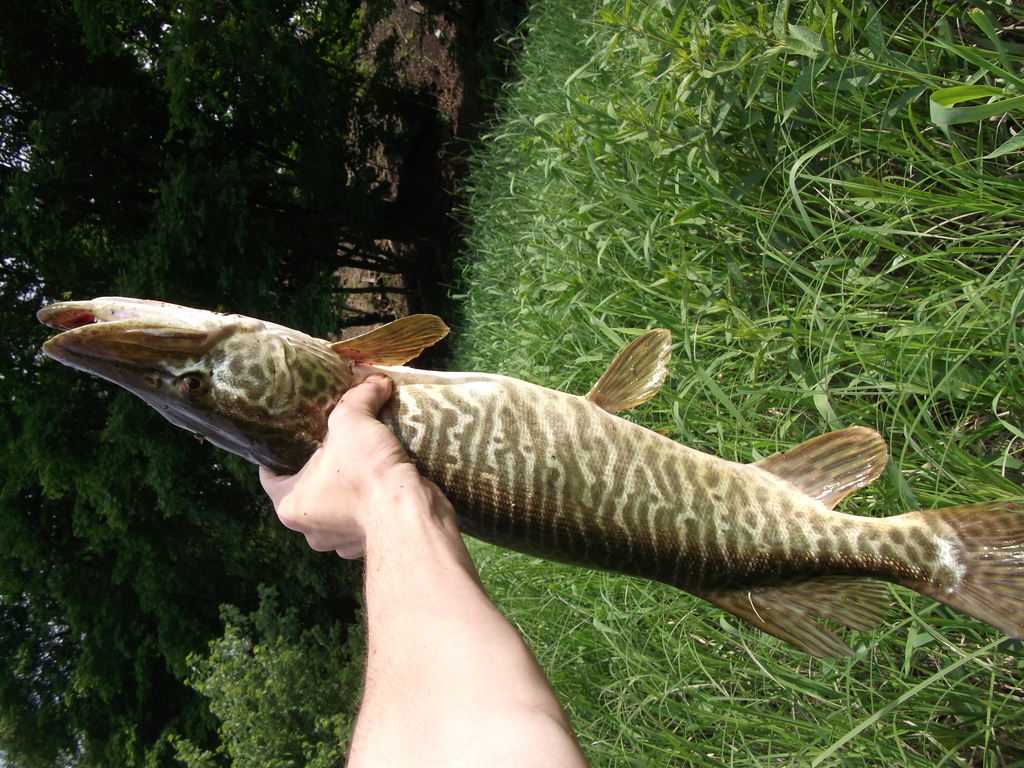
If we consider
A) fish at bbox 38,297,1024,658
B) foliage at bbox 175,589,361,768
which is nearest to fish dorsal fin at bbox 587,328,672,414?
fish at bbox 38,297,1024,658

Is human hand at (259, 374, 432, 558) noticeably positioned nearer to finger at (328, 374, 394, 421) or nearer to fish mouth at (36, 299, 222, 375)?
finger at (328, 374, 394, 421)

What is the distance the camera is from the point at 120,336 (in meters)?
1.54

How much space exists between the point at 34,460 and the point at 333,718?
3.08 meters

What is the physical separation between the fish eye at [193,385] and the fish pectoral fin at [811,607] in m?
1.20

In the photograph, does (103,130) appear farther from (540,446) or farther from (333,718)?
(540,446)

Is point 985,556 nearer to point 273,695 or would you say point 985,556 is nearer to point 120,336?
point 120,336

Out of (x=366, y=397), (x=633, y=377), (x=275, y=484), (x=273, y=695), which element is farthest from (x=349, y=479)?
(x=273, y=695)

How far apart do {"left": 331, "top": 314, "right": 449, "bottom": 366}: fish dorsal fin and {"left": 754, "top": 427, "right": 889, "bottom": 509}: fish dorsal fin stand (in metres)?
0.86

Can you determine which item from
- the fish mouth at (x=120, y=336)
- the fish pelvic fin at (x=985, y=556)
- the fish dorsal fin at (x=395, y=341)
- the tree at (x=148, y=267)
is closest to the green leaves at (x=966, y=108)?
the fish pelvic fin at (x=985, y=556)

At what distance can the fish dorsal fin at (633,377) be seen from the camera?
1.71 meters

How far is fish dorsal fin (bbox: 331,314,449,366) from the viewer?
5.73 feet

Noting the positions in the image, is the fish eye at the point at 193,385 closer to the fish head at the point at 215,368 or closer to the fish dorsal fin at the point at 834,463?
the fish head at the point at 215,368

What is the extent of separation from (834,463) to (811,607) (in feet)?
1.02

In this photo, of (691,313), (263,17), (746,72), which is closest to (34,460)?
(263,17)
